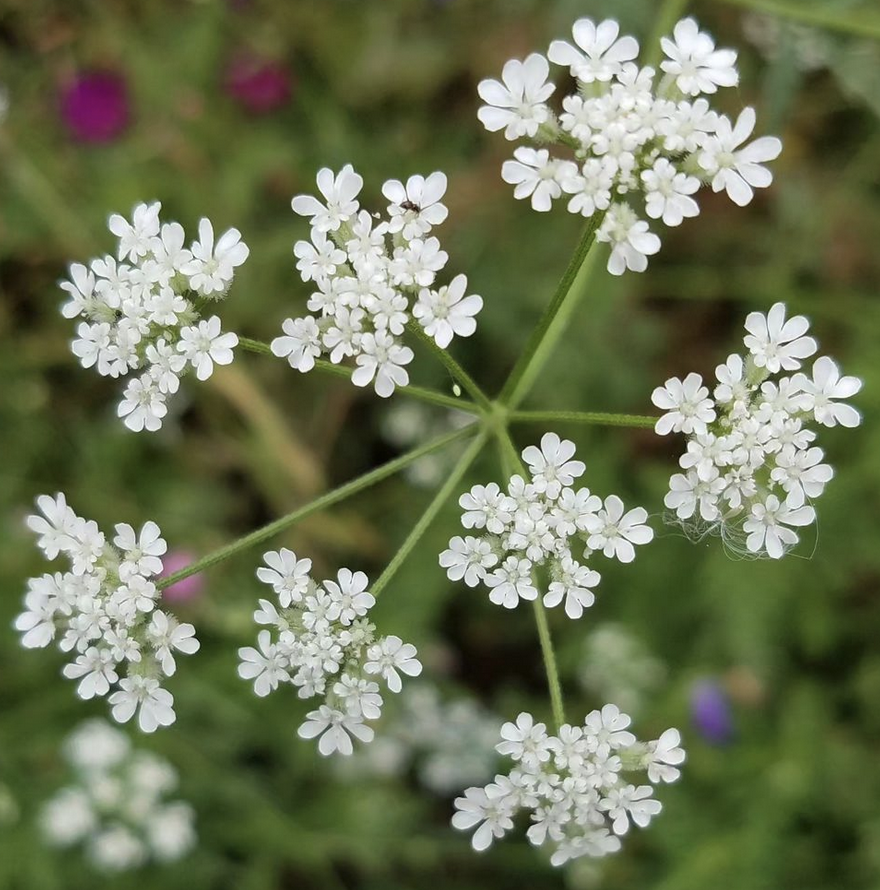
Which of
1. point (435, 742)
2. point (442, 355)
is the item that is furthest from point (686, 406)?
point (435, 742)

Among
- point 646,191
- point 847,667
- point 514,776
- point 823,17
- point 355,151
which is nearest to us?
point 646,191

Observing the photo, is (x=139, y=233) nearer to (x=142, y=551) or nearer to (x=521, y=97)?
(x=142, y=551)

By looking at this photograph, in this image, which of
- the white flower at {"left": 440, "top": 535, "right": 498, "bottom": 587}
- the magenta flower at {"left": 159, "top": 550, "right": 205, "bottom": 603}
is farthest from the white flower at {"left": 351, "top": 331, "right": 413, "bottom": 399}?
the magenta flower at {"left": 159, "top": 550, "right": 205, "bottom": 603}

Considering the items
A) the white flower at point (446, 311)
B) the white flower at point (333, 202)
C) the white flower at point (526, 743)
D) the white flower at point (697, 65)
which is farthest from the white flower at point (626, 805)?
the white flower at point (697, 65)

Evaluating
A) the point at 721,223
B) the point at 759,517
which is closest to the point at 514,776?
the point at 759,517

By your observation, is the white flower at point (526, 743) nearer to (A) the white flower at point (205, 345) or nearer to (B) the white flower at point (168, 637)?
(B) the white flower at point (168, 637)

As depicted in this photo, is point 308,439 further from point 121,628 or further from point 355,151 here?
point 121,628
